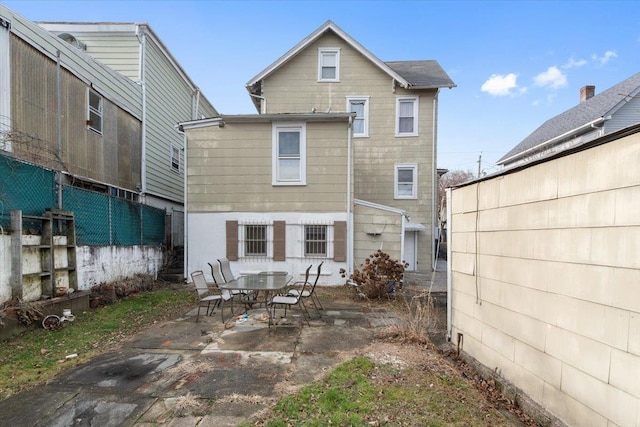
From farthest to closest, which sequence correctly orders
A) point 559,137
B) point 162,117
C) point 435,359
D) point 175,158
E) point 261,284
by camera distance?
point 559,137 < point 175,158 < point 162,117 < point 261,284 < point 435,359

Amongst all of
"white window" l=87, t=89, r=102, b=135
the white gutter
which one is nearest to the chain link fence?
"white window" l=87, t=89, r=102, b=135

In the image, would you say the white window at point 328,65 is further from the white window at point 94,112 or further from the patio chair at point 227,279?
the patio chair at point 227,279

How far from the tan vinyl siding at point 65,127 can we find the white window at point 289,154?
15.6ft

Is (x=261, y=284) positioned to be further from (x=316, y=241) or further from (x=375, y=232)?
(x=375, y=232)

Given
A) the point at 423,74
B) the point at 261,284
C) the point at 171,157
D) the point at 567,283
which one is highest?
the point at 423,74

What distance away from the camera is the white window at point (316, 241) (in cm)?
980

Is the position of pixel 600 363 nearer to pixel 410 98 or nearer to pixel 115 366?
pixel 115 366

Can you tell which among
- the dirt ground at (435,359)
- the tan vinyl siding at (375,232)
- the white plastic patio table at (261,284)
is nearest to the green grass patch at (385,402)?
the dirt ground at (435,359)

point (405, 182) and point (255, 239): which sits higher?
point (405, 182)

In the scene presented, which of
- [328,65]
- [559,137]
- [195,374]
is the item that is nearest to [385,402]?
[195,374]

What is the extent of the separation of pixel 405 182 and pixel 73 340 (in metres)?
11.9

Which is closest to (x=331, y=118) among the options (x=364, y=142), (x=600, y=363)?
(x=364, y=142)

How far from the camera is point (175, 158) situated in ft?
46.0

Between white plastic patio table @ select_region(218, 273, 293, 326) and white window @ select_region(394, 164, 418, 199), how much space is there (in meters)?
7.89
